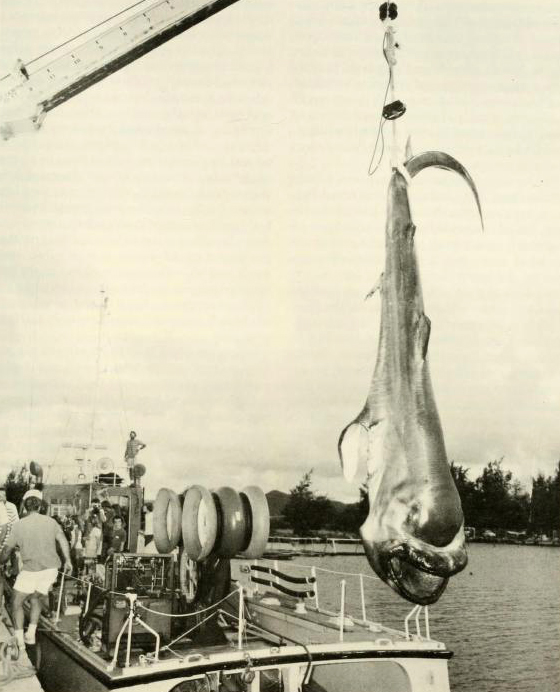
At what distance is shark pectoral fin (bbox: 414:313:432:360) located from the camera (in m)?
3.38

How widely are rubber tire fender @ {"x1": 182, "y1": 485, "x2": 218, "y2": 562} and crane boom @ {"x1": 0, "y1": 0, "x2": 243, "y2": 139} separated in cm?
372

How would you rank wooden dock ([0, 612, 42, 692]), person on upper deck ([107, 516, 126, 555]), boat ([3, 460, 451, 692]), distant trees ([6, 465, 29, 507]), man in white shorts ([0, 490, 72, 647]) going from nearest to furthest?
1. boat ([3, 460, 451, 692])
2. man in white shorts ([0, 490, 72, 647])
3. wooden dock ([0, 612, 42, 692])
4. person on upper deck ([107, 516, 126, 555])
5. distant trees ([6, 465, 29, 507])

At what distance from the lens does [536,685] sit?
42.8 feet

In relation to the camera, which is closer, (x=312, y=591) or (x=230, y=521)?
(x=230, y=521)

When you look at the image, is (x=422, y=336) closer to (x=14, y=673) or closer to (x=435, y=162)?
(x=435, y=162)

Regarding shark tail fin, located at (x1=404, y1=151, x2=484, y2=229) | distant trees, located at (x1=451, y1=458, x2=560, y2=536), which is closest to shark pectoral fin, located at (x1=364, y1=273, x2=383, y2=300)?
shark tail fin, located at (x1=404, y1=151, x2=484, y2=229)

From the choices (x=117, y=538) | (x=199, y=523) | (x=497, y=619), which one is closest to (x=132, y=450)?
(x=117, y=538)

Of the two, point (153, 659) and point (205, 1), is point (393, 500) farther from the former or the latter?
point (205, 1)

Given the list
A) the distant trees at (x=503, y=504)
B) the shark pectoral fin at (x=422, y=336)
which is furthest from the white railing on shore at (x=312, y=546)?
the shark pectoral fin at (x=422, y=336)

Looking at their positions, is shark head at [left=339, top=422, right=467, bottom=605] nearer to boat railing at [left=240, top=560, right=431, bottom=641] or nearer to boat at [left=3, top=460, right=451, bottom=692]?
boat railing at [left=240, top=560, right=431, bottom=641]

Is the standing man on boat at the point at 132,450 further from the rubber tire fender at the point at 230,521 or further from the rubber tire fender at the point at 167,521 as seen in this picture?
the rubber tire fender at the point at 230,521

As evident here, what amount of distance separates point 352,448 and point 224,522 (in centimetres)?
316

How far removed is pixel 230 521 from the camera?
5973mm

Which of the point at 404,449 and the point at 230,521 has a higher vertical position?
the point at 404,449
